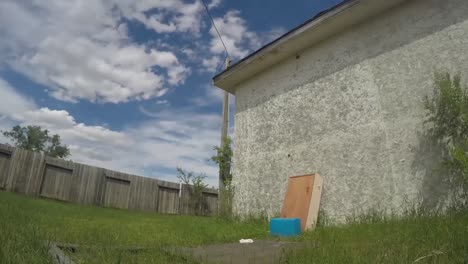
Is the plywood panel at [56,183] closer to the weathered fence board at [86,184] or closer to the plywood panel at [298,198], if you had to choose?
the weathered fence board at [86,184]

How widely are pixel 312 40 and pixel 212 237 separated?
17.2 feet

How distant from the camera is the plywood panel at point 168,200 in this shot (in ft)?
54.4

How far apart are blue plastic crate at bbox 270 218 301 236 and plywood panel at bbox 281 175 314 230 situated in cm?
63

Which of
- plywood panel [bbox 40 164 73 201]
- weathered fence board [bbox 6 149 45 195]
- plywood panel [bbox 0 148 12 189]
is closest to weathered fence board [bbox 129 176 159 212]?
plywood panel [bbox 40 164 73 201]

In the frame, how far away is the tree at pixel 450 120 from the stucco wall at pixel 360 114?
0.24m

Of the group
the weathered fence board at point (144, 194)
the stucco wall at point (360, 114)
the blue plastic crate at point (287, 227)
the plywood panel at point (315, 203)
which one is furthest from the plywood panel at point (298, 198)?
the weathered fence board at point (144, 194)

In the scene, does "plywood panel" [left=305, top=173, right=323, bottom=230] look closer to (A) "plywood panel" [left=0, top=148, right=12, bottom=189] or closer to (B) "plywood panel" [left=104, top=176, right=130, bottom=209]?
(A) "plywood panel" [left=0, top=148, right=12, bottom=189]

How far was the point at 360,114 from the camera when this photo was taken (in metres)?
6.54

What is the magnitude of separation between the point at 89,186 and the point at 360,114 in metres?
11.7

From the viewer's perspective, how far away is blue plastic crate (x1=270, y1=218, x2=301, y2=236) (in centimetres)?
561

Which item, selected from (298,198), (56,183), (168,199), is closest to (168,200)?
(168,199)

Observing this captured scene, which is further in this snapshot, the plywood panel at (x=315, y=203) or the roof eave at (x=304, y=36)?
the roof eave at (x=304, y=36)

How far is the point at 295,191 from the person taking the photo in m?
7.02

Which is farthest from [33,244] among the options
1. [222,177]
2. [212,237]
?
[222,177]
